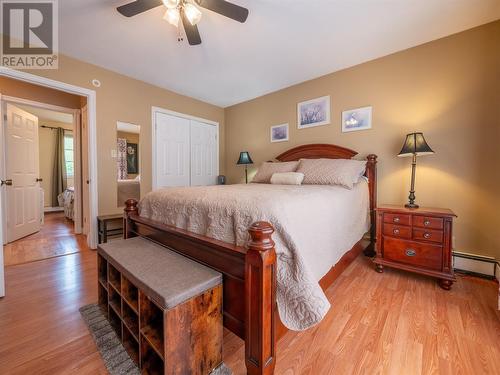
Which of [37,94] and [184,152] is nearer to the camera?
[37,94]

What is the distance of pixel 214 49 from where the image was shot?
2447 mm

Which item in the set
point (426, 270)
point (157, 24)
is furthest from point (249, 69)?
point (426, 270)

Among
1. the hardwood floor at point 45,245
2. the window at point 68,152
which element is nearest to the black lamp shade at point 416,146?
the hardwood floor at point 45,245

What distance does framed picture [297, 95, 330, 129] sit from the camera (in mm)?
3049

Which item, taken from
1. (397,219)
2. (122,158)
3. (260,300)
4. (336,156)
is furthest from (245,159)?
(260,300)

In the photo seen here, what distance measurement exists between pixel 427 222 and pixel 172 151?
3.59 meters

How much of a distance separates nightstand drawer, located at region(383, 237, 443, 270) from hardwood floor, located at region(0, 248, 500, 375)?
20 centimetres

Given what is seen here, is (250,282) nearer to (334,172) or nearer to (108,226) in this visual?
(334,172)

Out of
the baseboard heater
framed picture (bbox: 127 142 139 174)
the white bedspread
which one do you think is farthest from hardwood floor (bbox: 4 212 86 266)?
the baseboard heater

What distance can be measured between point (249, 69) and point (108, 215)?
9.21 ft

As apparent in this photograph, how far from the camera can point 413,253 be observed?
1.96 m

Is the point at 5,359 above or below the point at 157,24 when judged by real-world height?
below

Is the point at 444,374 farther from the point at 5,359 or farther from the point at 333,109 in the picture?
the point at 333,109

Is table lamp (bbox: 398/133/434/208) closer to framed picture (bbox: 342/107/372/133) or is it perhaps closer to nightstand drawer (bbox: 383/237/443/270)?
nightstand drawer (bbox: 383/237/443/270)
